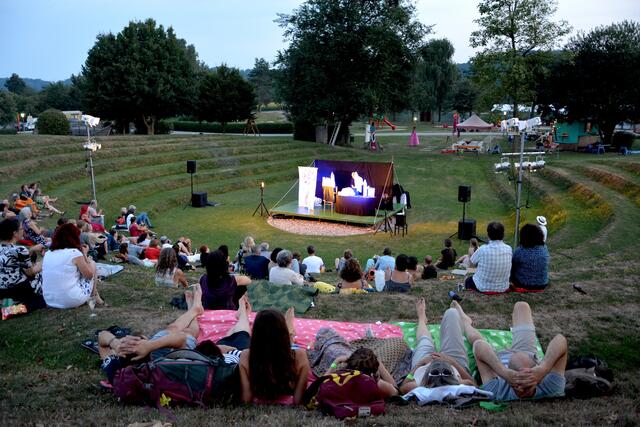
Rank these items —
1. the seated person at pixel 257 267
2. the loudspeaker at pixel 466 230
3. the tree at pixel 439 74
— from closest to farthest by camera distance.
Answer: the seated person at pixel 257 267 < the loudspeaker at pixel 466 230 < the tree at pixel 439 74

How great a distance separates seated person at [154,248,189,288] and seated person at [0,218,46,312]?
194 centimetres

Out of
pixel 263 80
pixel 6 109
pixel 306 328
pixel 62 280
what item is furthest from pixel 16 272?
pixel 263 80

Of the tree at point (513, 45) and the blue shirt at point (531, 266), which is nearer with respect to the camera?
the blue shirt at point (531, 266)

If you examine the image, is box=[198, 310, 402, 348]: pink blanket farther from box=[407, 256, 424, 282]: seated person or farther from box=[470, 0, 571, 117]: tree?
box=[470, 0, 571, 117]: tree

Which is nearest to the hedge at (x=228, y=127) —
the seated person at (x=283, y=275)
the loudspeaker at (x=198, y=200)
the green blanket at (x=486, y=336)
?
the loudspeaker at (x=198, y=200)

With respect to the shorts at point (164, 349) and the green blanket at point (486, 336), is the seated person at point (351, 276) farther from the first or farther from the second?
the shorts at point (164, 349)

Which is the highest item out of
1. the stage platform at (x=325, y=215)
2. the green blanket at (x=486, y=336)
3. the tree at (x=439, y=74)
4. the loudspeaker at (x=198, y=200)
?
the tree at (x=439, y=74)

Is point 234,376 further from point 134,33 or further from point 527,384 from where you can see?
point 134,33

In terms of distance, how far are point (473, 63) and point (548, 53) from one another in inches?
188

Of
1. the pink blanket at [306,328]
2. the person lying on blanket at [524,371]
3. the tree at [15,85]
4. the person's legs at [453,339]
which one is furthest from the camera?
the tree at [15,85]

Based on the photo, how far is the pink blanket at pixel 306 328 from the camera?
599 centimetres

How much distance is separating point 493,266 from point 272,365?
4.42 m

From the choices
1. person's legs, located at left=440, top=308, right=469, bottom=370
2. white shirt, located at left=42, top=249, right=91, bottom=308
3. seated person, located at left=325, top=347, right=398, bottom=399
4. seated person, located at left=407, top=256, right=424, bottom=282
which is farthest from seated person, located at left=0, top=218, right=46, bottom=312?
seated person, located at left=407, top=256, right=424, bottom=282

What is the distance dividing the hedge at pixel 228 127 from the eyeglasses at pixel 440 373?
46.5 m
